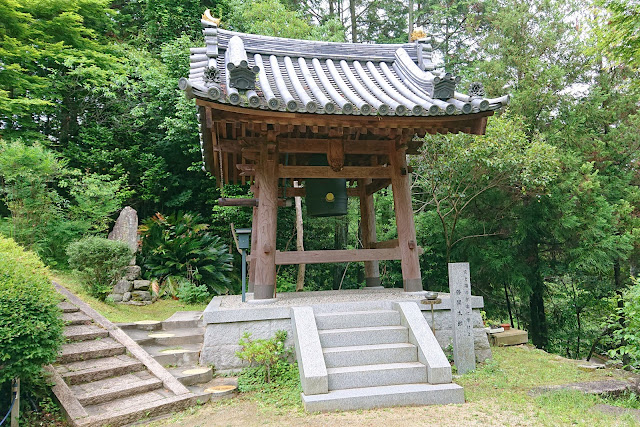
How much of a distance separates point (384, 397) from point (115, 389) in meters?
2.99

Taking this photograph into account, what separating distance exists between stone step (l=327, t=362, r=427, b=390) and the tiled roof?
318cm

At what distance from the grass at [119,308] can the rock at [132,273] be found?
83 cm

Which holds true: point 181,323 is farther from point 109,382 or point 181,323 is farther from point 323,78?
point 323,78

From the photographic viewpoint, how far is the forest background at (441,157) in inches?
380

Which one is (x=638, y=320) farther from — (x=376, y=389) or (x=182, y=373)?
(x=182, y=373)

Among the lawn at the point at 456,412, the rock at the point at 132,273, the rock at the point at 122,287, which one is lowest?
the lawn at the point at 456,412

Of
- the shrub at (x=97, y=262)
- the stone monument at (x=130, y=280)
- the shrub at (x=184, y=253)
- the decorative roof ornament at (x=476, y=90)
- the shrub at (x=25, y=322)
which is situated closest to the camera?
the shrub at (x=25, y=322)

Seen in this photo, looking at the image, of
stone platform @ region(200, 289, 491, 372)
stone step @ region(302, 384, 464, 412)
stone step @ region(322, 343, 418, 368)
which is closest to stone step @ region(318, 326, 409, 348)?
stone step @ region(322, 343, 418, 368)

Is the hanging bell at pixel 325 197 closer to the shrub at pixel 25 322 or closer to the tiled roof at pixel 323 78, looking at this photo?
the tiled roof at pixel 323 78

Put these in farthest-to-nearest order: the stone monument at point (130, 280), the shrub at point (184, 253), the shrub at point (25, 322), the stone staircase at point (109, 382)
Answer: the shrub at point (184, 253)
the stone monument at point (130, 280)
the stone staircase at point (109, 382)
the shrub at point (25, 322)

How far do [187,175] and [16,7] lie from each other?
6.82 m

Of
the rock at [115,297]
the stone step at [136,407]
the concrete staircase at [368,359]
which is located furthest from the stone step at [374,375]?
the rock at [115,297]

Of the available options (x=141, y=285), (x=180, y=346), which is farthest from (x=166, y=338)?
(x=141, y=285)

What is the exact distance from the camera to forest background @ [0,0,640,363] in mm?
9656
